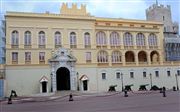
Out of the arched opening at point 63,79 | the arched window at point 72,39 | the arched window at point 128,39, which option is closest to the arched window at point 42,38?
the arched window at point 72,39

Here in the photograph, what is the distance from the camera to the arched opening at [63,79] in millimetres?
47591

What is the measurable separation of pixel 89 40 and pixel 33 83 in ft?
41.8

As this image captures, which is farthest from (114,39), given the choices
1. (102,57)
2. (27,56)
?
(27,56)

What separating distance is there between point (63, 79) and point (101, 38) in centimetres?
1051

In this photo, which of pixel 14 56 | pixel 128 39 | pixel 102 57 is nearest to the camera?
pixel 14 56

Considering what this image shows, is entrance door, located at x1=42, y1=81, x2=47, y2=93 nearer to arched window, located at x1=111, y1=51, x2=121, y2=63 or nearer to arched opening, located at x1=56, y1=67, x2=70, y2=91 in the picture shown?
arched opening, located at x1=56, y1=67, x2=70, y2=91

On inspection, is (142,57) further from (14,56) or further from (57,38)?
(14,56)

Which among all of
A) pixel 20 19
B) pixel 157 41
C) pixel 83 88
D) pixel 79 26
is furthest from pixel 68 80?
pixel 157 41

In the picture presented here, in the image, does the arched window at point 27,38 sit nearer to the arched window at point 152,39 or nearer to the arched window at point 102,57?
the arched window at point 102,57

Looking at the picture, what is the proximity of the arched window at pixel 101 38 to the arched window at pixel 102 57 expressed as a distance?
1.72 m

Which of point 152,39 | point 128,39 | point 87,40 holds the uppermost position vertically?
point 152,39

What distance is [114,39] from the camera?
50.8 metres

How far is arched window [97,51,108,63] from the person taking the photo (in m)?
49.3

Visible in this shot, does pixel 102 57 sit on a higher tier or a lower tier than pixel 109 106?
higher
